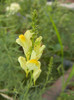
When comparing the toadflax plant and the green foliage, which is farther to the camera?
the green foliage

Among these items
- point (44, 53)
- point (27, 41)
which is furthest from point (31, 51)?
point (44, 53)

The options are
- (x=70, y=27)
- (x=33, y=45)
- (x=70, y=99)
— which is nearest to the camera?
(x=33, y=45)

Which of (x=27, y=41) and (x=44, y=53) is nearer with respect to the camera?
(x=27, y=41)

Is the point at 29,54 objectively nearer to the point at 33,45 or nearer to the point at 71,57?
the point at 33,45

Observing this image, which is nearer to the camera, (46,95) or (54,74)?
(46,95)

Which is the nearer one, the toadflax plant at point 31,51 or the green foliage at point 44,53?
the toadflax plant at point 31,51

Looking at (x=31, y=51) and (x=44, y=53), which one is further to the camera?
(x=44, y=53)

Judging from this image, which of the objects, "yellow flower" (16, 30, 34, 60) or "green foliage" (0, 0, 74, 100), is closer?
"yellow flower" (16, 30, 34, 60)

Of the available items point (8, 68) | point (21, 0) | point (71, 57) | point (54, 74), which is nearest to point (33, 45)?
point (8, 68)

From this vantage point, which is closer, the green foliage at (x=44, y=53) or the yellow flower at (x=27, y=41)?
the yellow flower at (x=27, y=41)

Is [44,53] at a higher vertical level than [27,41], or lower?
lower

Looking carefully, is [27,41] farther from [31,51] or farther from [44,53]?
[44,53]
